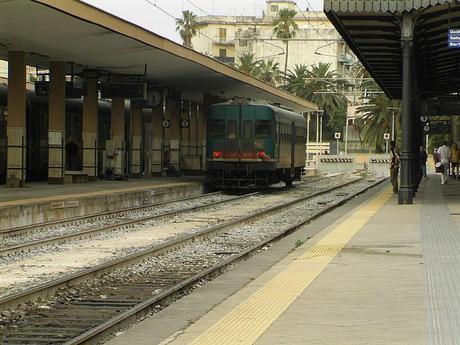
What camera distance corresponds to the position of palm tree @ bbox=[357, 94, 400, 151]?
232ft

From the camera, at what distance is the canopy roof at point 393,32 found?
18375 millimetres

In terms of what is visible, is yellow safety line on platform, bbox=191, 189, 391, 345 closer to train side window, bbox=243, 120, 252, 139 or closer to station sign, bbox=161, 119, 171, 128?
train side window, bbox=243, 120, 252, 139

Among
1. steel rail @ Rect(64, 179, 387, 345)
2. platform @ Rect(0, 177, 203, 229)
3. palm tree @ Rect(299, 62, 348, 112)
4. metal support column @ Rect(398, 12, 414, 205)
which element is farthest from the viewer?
palm tree @ Rect(299, 62, 348, 112)

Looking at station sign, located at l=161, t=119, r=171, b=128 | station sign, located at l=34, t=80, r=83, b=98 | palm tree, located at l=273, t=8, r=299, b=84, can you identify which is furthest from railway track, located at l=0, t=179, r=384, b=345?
palm tree, located at l=273, t=8, r=299, b=84

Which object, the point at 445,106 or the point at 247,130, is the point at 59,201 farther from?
the point at 445,106

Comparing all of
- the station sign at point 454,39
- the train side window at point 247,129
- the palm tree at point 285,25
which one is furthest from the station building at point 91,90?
the palm tree at point 285,25

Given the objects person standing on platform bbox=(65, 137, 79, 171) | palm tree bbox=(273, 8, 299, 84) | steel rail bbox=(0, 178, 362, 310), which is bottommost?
steel rail bbox=(0, 178, 362, 310)

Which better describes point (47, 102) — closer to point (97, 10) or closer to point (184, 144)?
point (97, 10)

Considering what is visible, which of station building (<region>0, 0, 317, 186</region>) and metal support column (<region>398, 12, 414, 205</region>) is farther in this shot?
station building (<region>0, 0, 317, 186</region>)

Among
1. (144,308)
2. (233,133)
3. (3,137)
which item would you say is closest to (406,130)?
(233,133)

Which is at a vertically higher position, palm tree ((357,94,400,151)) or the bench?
palm tree ((357,94,400,151))

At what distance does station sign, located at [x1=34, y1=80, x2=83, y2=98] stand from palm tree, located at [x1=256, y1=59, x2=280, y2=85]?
219 ft

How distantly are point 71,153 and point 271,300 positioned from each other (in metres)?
23.4

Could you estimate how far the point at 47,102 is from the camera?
29.0m
